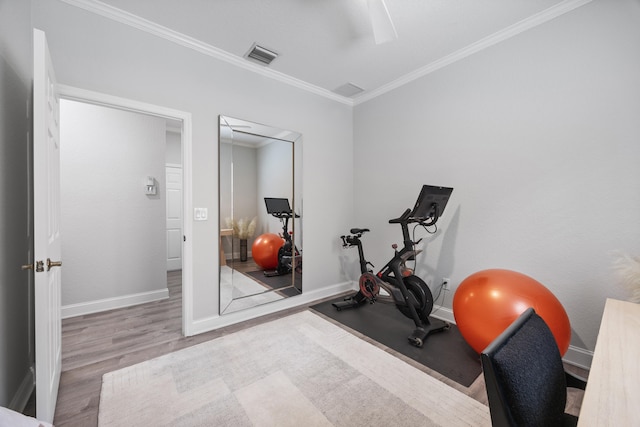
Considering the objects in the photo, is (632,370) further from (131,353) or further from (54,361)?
(131,353)

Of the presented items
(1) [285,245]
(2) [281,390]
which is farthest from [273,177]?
(2) [281,390]

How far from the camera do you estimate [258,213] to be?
3303 millimetres

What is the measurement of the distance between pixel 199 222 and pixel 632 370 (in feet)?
9.36

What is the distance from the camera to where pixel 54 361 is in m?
1.67

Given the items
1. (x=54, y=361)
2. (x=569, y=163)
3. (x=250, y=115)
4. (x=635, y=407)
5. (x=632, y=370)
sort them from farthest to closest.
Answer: (x=250, y=115)
(x=569, y=163)
(x=54, y=361)
(x=632, y=370)
(x=635, y=407)

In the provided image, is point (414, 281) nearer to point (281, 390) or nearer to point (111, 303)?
point (281, 390)

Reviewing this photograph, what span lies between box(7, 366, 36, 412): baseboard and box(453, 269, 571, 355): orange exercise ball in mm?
2922

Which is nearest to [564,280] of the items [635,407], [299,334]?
[635,407]

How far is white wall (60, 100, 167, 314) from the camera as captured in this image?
302 cm

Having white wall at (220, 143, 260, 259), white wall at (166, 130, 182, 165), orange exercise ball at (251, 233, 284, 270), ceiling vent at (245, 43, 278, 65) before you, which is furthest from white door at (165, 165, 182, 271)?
ceiling vent at (245, 43, 278, 65)

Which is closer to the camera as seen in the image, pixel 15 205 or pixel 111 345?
pixel 15 205

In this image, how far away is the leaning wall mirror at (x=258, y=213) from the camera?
2.85 metres

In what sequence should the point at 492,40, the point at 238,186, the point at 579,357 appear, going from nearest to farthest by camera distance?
the point at 579,357 < the point at 492,40 < the point at 238,186

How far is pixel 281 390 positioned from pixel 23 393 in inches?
62.5
